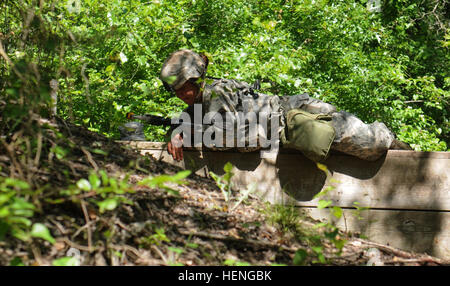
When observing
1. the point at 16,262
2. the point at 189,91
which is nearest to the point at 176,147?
the point at 189,91

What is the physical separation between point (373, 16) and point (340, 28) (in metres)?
1.19

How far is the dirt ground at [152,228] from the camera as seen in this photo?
1749 millimetres

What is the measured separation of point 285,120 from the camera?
3.46 meters

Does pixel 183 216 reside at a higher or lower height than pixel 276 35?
lower

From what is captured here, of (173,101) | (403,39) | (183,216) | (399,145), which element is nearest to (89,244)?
(183,216)

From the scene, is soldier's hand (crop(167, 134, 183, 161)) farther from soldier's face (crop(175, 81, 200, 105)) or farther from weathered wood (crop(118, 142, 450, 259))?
soldier's face (crop(175, 81, 200, 105))

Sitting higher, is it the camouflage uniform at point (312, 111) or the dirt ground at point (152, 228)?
the camouflage uniform at point (312, 111)

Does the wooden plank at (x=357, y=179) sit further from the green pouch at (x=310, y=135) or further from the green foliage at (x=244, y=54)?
the green foliage at (x=244, y=54)

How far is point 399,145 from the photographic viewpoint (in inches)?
137

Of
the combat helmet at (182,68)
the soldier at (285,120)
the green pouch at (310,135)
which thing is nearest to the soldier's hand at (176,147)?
the soldier at (285,120)

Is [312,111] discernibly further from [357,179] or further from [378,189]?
[378,189]

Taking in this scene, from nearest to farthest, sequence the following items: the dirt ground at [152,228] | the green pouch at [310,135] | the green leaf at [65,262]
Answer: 1. the green leaf at [65,262]
2. the dirt ground at [152,228]
3. the green pouch at [310,135]

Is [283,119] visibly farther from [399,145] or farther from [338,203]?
[399,145]

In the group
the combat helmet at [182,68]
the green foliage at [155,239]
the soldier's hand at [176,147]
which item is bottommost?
the green foliage at [155,239]
